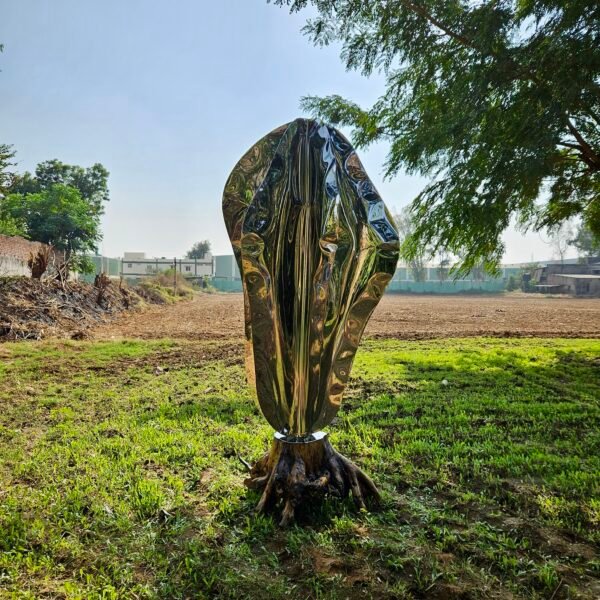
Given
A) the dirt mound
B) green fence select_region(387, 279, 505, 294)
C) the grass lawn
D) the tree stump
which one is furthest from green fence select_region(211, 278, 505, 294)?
Result: the tree stump

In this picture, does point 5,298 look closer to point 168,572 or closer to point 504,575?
point 168,572

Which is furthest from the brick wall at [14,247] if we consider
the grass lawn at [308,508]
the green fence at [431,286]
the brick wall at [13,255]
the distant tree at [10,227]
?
the green fence at [431,286]

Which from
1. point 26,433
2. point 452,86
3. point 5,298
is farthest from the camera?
point 5,298

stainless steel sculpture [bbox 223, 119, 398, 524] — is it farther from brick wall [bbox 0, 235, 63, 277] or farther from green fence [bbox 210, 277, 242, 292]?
green fence [bbox 210, 277, 242, 292]

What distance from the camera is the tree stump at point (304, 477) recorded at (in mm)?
2486

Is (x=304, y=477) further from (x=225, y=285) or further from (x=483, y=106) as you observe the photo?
(x=225, y=285)

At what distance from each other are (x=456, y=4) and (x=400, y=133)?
2046 mm

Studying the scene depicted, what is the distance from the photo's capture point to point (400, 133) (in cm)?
806

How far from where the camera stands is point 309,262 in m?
2.46

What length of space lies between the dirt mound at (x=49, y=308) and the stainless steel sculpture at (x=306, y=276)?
8.66 meters

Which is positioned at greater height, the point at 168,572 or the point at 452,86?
the point at 452,86

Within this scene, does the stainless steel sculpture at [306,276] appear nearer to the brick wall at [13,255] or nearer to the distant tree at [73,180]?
the brick wall at [13,255]

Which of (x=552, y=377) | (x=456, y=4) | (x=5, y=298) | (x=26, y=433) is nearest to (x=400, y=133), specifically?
(x=456, y=4)

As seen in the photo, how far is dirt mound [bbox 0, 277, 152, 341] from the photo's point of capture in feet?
32.3
